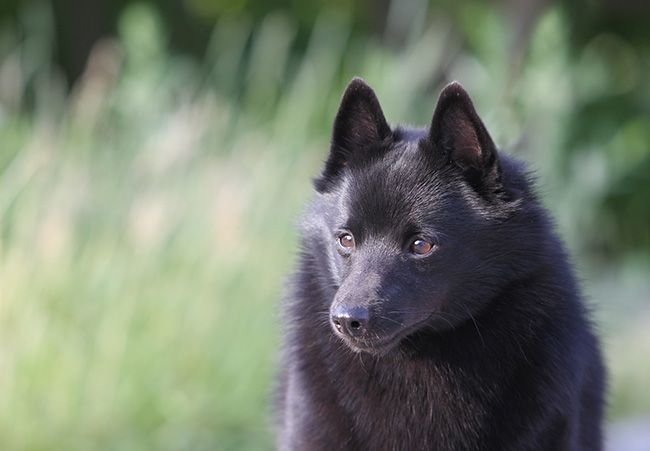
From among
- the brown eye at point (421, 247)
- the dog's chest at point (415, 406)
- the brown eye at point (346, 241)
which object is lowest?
the dog's chest at point (415, 406)

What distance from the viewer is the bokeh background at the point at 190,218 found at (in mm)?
4914

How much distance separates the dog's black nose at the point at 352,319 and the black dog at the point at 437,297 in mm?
80

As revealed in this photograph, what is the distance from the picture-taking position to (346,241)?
3168 mm

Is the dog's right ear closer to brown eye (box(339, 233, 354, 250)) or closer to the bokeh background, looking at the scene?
brown eye (box(339, 233, 354, 250))

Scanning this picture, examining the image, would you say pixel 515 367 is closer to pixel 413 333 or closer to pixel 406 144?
pixel 413 333

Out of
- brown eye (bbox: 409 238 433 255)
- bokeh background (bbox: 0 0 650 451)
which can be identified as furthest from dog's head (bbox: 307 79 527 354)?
bokeh background (bbox: 0 0 650 451)

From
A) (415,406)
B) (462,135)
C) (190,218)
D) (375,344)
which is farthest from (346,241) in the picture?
(190,218)

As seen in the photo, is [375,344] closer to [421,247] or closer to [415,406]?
[421,247]

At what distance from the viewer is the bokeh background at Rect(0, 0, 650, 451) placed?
491cm

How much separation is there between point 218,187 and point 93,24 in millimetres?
7639

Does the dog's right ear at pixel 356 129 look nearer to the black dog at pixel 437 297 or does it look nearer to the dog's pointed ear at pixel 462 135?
the black dog at pixel 437 297

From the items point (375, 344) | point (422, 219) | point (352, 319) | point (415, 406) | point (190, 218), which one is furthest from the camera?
point (190, 218)

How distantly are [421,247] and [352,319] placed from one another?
1.23 feet

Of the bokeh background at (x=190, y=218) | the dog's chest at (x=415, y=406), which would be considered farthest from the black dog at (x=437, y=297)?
the bokeh background at (x=190, y=218)
